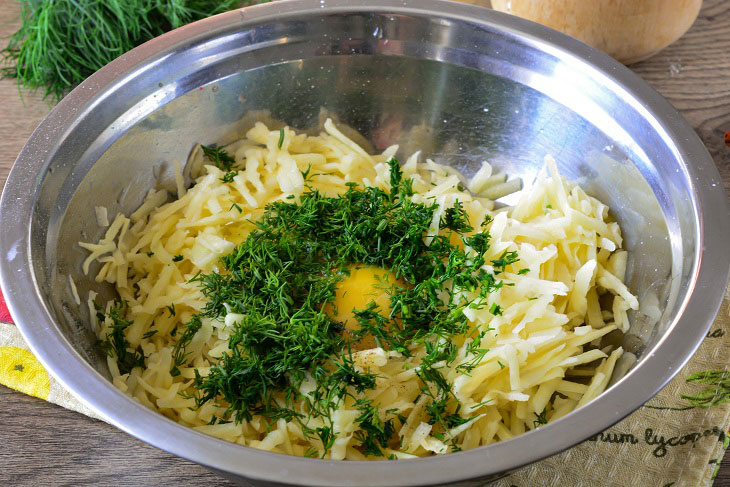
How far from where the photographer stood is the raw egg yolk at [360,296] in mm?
2012

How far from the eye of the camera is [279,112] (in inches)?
99.5

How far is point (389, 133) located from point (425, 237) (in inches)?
22.7

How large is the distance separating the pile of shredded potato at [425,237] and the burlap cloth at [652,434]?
0.45 ft

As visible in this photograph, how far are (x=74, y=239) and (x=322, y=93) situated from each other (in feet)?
3.14

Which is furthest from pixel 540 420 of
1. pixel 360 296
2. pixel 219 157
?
pixel 219 157

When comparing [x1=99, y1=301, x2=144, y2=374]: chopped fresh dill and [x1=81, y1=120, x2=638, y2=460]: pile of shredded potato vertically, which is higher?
[x1=81, y1=120, x2=638, y2=460]: pile of shredded potato

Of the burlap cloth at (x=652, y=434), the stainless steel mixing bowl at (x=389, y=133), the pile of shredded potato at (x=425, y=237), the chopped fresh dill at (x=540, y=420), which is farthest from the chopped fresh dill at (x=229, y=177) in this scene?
the chopped fresh dill at (x=540, y=420)

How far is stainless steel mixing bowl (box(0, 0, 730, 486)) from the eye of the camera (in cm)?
160

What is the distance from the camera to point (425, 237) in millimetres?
2176

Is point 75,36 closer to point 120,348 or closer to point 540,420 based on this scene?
point 120,348

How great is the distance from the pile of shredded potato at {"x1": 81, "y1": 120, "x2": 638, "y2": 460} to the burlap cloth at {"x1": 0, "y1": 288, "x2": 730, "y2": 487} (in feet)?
0.45

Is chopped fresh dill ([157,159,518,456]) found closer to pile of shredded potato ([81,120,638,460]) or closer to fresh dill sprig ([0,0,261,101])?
pile of shredded potato ([81,120,638,460])

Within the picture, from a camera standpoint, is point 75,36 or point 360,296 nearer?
point 360,296

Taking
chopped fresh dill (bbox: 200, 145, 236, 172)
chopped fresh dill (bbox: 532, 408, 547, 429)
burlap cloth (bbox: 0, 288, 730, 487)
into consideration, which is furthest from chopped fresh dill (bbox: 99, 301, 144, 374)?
chopped fresh dill (bbox: 532, 408, 547, 429)
